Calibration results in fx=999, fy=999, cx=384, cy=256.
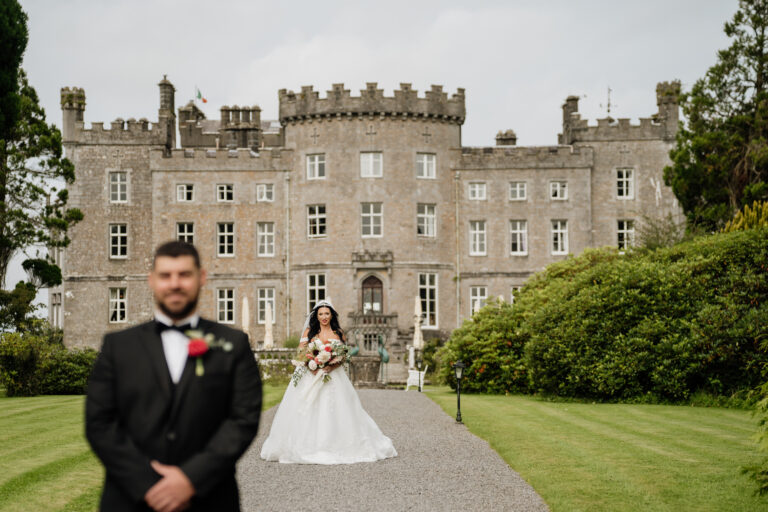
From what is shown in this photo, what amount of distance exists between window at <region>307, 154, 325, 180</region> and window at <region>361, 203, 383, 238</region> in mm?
2453

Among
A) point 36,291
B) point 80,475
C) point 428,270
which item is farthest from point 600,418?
point 428,270

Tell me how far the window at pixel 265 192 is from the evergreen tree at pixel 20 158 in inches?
574

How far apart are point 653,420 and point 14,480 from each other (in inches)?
437

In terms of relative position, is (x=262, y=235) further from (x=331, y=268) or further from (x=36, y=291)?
(x=36, y=291)

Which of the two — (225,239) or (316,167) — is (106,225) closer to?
(225,239)

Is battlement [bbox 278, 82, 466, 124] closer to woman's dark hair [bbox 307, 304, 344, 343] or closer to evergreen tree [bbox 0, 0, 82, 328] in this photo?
evergreen tree [bbox 0, 0, 82, 328]

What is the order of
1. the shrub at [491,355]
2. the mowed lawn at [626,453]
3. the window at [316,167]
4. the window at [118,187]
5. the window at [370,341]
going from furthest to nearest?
1. the window at [118,187]
2. the window at [316,167]
3. the window at [370,341]
4. the shrub at [491,355]
5. the mowed lawn at [626,453]

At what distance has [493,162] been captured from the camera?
A: 151ft

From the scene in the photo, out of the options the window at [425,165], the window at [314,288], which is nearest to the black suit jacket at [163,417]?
the window at [314,288]

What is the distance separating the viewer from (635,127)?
46.2 metres

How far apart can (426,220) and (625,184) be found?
31.0 ft

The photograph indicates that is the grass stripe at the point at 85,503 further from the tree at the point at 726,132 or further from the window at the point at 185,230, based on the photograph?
the window at the point at 185,230

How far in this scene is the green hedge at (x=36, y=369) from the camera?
26.7 m

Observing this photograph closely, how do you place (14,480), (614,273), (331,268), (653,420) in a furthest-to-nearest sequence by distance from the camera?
(331,268), (614,273), (653,420), (14,480)
